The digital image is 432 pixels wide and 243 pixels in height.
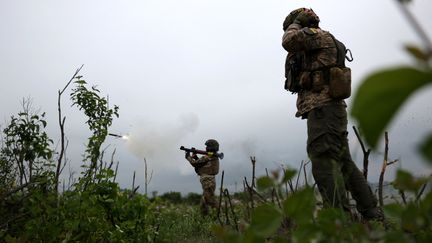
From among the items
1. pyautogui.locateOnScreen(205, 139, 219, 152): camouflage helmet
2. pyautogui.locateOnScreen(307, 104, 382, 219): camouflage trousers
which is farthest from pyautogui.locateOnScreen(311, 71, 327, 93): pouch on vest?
pyautogui.locateOnScreen(205, 139, 219, 152): camouflage helmet

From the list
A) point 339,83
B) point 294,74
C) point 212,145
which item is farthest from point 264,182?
point 212,145

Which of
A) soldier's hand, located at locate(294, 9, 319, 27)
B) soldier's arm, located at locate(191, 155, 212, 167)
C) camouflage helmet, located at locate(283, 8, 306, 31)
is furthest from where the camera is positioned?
soldier's arm, located at locate(191, 155, 212, 167)

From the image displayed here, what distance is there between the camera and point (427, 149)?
27cm

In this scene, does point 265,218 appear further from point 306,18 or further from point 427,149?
point 306,18

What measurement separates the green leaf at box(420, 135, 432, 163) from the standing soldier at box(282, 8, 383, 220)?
3350 millimetres

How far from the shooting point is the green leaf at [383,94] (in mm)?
236

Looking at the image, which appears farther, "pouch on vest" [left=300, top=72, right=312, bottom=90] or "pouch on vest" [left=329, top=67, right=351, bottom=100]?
"pouch on vest" [left=300, top=72, right=312, bottom=90]

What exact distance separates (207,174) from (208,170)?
108mm

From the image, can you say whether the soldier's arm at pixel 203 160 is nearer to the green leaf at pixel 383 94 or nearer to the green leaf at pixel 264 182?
the green leaf at pixel 264 182

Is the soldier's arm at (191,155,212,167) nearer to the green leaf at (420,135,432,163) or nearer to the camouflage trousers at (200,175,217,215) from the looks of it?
the camouflage trousers at (200,175,217,215)

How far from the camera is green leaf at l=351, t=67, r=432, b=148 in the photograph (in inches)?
9.3

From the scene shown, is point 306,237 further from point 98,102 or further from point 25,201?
point 98,102

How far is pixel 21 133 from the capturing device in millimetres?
3201

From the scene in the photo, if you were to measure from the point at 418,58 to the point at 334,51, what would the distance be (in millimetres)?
4060
